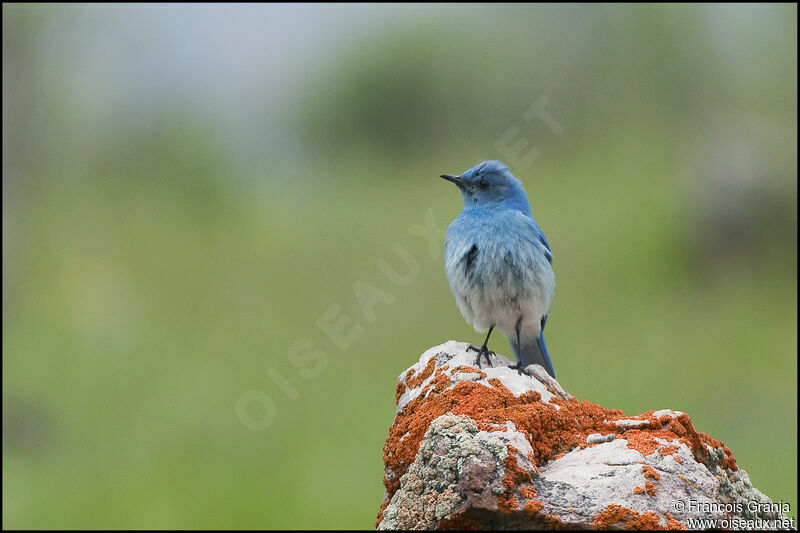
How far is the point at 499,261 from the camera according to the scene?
5.85m

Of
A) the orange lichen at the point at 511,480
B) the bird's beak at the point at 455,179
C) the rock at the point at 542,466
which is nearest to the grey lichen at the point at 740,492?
the rock at the point at 542,466

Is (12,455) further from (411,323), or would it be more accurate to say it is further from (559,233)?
(559,233)

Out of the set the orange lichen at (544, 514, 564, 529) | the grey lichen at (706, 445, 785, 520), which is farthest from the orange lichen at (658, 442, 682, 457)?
the orange lichen at (544, 514, 564, 529)

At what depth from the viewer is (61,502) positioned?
13852 millimetres

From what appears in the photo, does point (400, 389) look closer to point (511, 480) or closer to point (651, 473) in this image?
point (511, 480)

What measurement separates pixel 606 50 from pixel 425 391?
708 inches

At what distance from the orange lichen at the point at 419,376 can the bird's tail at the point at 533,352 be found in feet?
4.60

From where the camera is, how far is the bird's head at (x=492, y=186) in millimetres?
6180

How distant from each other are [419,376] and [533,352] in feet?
5.30

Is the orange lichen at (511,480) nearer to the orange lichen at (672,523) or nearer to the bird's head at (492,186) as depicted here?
the orange lichen at (672,523)

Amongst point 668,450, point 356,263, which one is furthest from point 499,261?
point 356,263

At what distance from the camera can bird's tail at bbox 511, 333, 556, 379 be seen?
6.34 metres

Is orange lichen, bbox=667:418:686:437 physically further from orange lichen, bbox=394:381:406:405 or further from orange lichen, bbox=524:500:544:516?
orange lichen, bbox=394:381:406:405

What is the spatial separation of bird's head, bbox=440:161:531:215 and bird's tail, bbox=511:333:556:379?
92 centimetres
